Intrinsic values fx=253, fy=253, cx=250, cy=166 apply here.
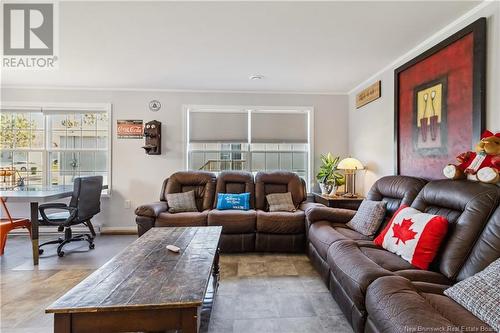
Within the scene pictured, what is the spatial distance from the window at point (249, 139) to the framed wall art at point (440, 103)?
1719 mm

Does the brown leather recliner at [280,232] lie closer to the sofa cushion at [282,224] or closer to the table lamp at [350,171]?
the sofa cushion at [282,224]

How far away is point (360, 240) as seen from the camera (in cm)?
232

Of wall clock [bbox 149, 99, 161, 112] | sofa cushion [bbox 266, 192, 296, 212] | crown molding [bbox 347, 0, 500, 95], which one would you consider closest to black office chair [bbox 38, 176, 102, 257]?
wall clock [bbox 149, 99, 161, 112]

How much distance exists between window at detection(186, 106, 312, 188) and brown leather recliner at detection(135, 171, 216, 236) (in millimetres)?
585

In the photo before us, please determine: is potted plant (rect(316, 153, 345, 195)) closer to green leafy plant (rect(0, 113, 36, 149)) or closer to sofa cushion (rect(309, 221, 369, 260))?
sofa cushion (rect(309, 221, 369, 260))

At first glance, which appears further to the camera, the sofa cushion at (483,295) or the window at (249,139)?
the window at (249,139)

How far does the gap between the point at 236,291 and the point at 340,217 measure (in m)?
1.43

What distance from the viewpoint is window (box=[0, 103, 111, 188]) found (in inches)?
164

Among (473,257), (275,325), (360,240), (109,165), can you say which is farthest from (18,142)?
(473,257)

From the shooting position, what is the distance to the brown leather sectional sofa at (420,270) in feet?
3.92

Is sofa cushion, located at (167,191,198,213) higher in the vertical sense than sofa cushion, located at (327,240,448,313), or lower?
higher

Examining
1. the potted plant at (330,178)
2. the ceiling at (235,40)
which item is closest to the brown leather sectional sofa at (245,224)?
the potted plant at (330,178)

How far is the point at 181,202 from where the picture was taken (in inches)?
142

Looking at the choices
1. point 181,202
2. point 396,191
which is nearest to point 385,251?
point 396,191
